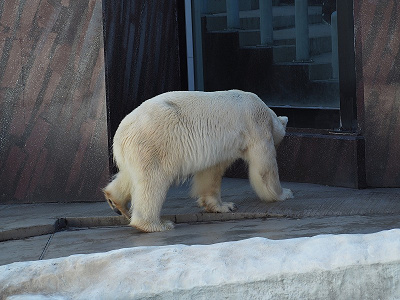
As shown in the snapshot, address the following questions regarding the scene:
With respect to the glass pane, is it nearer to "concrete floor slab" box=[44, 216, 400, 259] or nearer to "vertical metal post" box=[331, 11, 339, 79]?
"vertical metal post" box=[331, 11, 339, 79]

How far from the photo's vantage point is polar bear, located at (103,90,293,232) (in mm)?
5934

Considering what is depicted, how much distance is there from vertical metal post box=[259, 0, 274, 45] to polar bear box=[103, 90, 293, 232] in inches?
74.9

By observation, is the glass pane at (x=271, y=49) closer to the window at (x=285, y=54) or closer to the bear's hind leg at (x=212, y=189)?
the window at (x=285, y=54)

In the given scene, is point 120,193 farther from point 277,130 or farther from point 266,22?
point 266,22

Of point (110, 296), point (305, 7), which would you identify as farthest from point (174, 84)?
point (110, 296)

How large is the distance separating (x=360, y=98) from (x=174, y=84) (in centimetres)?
238

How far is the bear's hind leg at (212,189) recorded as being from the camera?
6617 millimetres

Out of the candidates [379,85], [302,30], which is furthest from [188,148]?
[302,30]

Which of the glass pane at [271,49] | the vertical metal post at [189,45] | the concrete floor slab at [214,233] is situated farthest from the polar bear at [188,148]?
the vertical metal post at [189,45]

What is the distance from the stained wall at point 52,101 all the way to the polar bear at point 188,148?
1.19 m

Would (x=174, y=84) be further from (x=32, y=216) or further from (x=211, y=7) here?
(x=32, y=216)

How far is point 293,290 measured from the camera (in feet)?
13.4

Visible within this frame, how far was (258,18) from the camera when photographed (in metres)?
8.51

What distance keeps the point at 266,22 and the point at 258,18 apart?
0.11 metres
